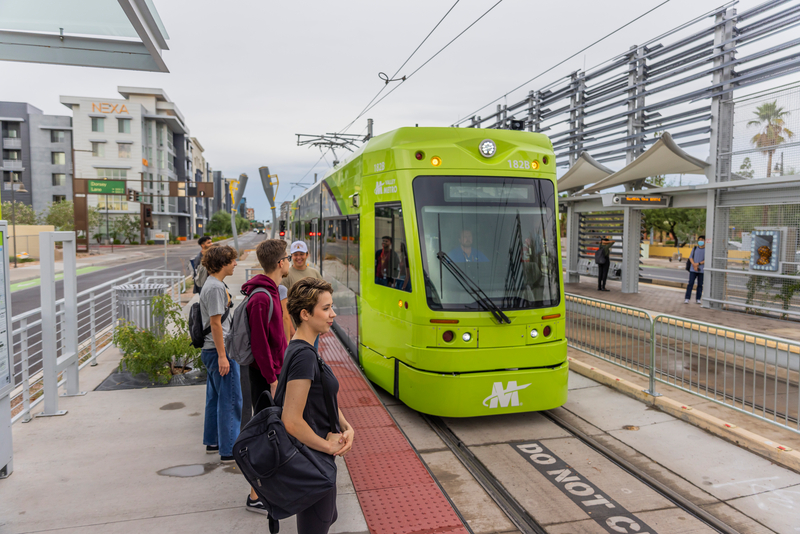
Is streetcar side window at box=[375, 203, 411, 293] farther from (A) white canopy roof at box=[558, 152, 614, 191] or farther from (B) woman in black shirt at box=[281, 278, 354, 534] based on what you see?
(A) white canopy roof at box=[558, 152, 614, 191]

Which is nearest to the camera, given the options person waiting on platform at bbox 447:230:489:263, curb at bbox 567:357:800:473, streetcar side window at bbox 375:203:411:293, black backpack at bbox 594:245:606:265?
curb at bbox 567:357:800:473

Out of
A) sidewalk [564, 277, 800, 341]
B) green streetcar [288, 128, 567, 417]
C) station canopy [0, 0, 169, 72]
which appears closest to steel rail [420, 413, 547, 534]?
green streetcar [288, 128, 567, 417]

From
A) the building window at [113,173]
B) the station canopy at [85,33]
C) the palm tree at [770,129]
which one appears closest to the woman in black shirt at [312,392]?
the station canopy at [85,33]

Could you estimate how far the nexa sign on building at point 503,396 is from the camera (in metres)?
5.55

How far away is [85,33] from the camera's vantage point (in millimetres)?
4578

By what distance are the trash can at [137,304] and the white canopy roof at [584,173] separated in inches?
521

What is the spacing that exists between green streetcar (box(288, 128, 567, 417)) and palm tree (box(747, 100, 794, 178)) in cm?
867

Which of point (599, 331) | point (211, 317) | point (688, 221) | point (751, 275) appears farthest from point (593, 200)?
point (688, 221)

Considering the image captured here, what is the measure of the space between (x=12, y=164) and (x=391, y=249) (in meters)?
82.0

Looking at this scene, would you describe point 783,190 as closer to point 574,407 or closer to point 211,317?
point 574,407

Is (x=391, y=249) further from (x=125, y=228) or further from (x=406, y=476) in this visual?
(x=125, y=228)

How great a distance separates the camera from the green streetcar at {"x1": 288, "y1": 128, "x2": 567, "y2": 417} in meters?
5.54

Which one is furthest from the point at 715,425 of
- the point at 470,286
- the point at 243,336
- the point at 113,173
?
the point at 113,173

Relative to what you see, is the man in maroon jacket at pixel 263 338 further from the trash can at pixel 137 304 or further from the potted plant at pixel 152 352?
the trash can at pixel 137 304
